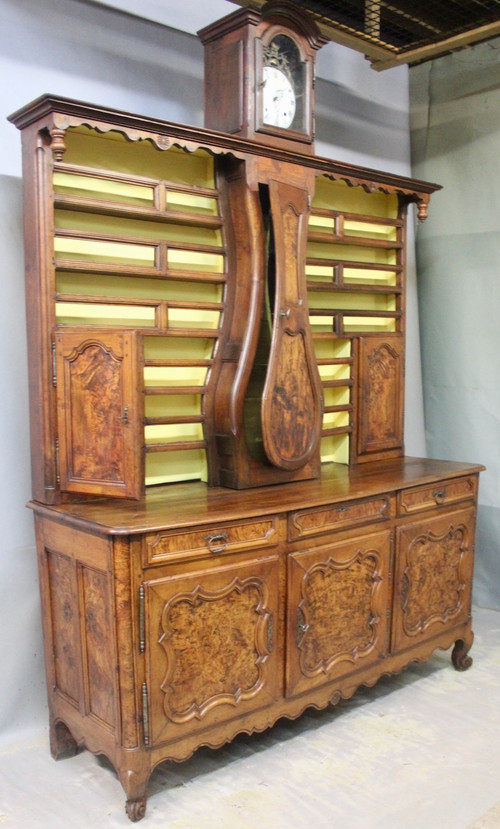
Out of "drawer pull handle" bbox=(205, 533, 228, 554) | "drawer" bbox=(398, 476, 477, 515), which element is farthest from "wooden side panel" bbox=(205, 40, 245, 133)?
"drawer" bbox=(398, 476, 477, 515)

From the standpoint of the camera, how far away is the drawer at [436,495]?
11.2 feet

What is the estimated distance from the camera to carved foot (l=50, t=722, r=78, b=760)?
2916mm

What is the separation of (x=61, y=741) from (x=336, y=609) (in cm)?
117

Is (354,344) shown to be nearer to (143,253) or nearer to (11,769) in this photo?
(143,253)

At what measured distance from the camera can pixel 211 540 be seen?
2.66m

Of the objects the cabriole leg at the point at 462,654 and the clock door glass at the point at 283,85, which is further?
the cabriole leg at the point at 462,654

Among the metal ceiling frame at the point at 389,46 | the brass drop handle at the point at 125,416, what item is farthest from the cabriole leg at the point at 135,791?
the metal ceiling frame at the point at 389,46

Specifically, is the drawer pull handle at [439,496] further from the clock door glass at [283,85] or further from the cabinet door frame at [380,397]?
the clock door glass at [283,85]

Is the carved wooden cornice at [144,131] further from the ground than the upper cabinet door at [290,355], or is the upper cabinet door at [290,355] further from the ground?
the carved wooden cornice at [144,131]

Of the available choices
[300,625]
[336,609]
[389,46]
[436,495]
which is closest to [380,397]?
[436,495]

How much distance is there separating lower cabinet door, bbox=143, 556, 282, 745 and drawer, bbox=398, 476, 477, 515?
2.66ft

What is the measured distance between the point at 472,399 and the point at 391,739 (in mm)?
2151

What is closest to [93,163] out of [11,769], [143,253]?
[143,253]

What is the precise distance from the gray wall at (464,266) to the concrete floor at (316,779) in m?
1.52
